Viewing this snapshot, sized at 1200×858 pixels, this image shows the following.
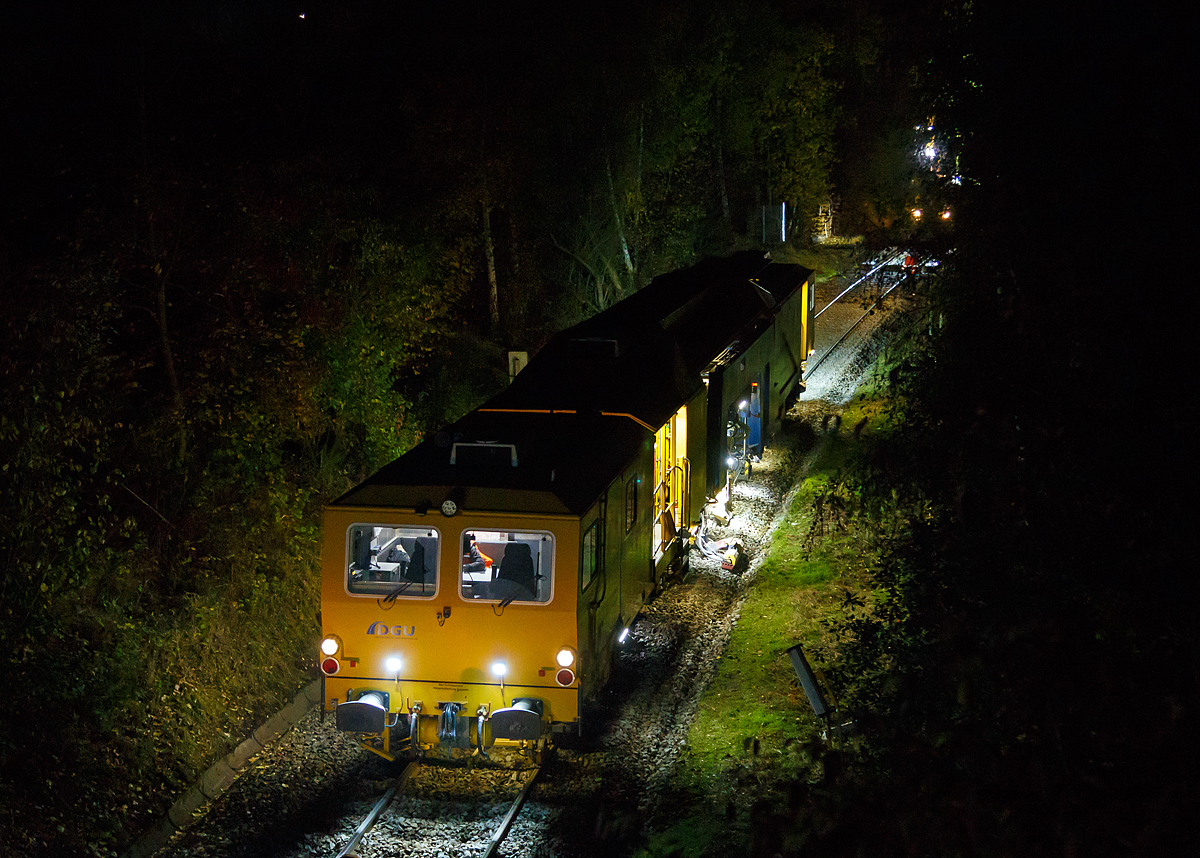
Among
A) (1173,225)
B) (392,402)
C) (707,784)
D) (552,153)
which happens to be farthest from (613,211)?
(1173,225)

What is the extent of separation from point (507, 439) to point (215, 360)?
3405mm

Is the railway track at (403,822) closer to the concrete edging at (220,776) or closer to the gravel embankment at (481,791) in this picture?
the gravel embankment at (481,791)

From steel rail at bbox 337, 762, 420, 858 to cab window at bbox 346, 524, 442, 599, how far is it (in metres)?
1.59

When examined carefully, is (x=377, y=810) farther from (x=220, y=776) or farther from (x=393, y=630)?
(x=220, y=776)

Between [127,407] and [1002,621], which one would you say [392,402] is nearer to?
[127,407]

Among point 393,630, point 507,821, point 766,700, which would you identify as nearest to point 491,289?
point 766,700

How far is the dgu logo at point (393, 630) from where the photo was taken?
8641 mm

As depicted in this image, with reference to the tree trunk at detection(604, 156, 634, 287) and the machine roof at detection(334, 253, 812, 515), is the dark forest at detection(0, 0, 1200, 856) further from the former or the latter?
the tree trunk at detection(604, 156, 634, 287)

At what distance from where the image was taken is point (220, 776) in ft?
30.6

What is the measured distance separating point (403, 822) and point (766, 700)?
3.85 metres

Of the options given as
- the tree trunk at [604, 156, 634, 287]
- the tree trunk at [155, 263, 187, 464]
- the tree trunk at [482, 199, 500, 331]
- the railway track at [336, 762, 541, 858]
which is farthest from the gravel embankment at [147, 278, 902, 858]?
the tree trunk at [604, 156, 634, 287]

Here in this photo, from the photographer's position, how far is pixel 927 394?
24.0ft

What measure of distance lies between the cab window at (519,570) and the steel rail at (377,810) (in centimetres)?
170

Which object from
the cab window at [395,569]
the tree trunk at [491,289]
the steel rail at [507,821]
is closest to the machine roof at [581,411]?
the cab window at [395,569]
